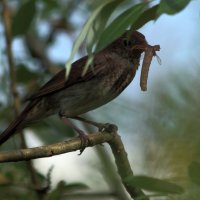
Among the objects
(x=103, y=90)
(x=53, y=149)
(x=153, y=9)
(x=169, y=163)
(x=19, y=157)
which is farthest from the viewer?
(x=103, y=90)

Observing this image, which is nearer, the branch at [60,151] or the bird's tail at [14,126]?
the branch at [60,151]

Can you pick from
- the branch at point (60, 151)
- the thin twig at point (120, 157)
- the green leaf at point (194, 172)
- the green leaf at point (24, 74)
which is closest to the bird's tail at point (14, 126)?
the green leaf at point (24, 74)

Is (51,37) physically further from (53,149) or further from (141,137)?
(141,137)

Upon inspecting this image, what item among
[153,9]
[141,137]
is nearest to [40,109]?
[153,9]

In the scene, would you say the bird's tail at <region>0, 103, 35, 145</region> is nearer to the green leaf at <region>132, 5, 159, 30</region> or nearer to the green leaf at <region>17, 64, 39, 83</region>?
the green leaf at <region>17, 64, 39, 83</region>

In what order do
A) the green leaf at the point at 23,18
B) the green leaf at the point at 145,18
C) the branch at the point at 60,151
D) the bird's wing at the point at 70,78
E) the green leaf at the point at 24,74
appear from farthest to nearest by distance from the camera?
the green leaf at the point at 24,74
the bird's wing at the point at 70,78
the green leaf at the point at 23,18
the branch at the point at 60,151
the green leaf at the point at 145,18

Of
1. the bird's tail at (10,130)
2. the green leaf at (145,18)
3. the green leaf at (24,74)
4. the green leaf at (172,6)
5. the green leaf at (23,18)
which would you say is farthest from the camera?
the green leaf at (24,74)

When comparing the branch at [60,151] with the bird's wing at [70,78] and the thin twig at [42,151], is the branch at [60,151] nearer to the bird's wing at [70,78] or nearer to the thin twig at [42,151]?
the thin twig at [42,151]

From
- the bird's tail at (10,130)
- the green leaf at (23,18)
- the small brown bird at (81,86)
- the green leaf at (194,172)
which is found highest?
the green leaf at (23,18)
